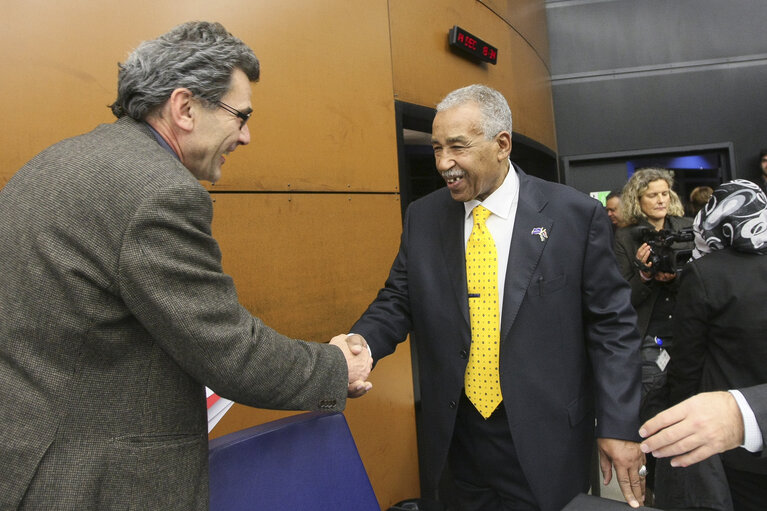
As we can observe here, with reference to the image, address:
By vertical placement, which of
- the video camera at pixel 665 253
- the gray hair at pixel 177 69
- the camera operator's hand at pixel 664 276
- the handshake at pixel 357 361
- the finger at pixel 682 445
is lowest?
the finger at pixel 682 445

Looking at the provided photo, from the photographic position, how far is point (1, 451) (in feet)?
3.12

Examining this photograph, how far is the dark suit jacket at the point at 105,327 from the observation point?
37.7 inches

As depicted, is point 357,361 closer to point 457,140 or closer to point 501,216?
point 501,216

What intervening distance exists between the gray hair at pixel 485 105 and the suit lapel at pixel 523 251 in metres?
0.23

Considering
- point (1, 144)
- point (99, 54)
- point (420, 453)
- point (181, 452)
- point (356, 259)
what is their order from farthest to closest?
point (420, 453) < point (356, 259) < point (99, 54) < point (1, 144) < point (181, 452)

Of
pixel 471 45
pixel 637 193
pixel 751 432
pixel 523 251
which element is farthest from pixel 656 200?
pixel 751 432

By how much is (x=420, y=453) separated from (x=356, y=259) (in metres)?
1.19

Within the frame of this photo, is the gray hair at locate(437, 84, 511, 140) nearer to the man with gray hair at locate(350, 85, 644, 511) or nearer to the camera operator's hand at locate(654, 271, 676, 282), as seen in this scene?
the man with gray hair at locate(350, 85, 644, 511)

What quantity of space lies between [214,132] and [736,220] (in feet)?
5.46

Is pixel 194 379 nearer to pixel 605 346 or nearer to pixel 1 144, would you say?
pixel 1 144

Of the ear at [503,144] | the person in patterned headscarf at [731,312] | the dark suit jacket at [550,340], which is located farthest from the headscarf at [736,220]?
the ear at [503,144]

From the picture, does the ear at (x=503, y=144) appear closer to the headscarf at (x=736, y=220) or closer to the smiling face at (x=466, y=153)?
the smiling face at (x=466, y=153)

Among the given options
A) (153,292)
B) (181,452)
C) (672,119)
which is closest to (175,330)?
(153,292)

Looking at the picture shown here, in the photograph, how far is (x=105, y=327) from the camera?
99 centimetres
